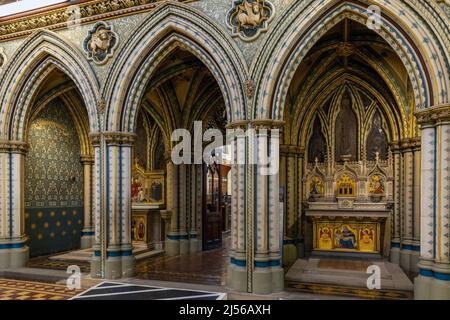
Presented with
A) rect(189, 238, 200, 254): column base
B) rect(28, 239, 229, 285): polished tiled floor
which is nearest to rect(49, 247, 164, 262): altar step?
rect(28, 239, 229, 285): polished tiled floor

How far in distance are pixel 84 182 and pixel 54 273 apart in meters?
4.34

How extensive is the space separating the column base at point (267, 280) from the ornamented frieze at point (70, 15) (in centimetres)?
591

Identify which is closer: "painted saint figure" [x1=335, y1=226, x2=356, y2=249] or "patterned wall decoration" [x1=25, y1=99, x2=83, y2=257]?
"painted saint figure" [x1=335, y1=226, x2=356, y2=249]

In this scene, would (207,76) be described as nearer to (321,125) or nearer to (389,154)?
(321,125)

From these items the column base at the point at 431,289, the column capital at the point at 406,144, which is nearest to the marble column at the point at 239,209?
the column base at the point at 431,289

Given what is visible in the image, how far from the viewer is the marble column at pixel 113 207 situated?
849cm

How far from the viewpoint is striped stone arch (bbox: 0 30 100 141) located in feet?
28.9

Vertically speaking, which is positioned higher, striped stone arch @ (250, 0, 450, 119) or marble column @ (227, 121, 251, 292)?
striped stone arch @ (250, 0, 450, 119)

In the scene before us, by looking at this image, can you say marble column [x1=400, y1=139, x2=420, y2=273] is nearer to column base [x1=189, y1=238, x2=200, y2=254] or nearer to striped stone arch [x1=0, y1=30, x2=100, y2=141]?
column base [x1=189, y1=238, x2=200, y2=254]

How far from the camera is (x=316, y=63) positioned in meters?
10.3

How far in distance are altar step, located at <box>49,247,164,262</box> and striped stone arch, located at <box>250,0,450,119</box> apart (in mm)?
6034

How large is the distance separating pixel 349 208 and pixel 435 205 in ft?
13.5

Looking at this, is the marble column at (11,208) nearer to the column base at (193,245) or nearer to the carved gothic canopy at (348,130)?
the column base at (193,245)

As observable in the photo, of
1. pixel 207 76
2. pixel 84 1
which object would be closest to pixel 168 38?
pixel 84 1
